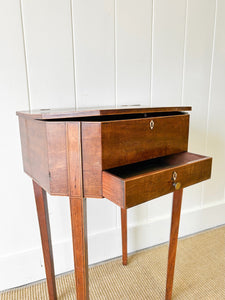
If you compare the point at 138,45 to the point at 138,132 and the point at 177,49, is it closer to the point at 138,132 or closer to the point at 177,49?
the point at 177,49

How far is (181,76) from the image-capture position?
1218 millimetres

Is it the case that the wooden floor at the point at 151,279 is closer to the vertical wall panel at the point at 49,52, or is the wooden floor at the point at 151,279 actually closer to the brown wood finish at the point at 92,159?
the brown wood finish at the point at 92,159

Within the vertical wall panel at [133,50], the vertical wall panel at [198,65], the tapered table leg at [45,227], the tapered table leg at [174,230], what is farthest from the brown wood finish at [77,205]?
the vertical wall panel at [198,65]

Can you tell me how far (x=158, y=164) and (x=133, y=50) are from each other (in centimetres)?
58

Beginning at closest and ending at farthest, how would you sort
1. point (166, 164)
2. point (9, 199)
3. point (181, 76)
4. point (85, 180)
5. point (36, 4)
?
point (85, 180)
point (166, 164)
point (36, 4)
point (9, 199)
point (181, 76)

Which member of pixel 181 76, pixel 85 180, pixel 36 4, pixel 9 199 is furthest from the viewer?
pixel 181 76

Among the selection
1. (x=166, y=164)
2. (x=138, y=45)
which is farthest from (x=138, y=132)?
(x=138, y=45)

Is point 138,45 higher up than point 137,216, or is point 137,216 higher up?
point 138,45

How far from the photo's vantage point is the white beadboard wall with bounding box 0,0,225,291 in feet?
2.99

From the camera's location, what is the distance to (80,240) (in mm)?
644

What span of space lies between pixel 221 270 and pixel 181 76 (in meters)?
0.95

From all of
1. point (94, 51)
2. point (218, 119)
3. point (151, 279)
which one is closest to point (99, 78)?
point (94, 51)

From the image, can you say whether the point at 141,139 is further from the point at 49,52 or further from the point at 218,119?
the point at 218,119

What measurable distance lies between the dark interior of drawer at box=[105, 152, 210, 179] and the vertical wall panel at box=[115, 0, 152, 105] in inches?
15.9
